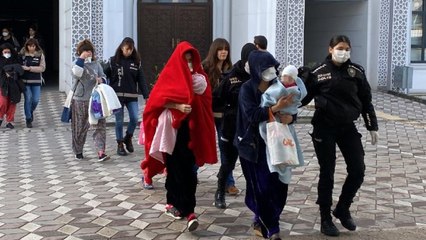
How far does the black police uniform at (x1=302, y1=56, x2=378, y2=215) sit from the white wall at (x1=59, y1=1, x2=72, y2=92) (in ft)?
36.9

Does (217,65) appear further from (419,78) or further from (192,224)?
(419,78)

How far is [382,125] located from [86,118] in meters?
6.28

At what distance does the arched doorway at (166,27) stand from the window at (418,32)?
5.88 metres

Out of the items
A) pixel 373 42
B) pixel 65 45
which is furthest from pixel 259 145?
pixel 373 42

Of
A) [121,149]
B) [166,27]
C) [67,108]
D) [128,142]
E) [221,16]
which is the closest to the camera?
[67,108]

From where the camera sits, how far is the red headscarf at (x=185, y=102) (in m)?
5.89

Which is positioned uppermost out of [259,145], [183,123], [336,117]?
[336,117]

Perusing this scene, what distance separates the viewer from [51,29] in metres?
27.3

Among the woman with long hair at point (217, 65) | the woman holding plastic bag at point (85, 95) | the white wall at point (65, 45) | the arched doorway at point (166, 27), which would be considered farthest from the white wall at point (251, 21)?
the woman with long hair at point (217, 65)

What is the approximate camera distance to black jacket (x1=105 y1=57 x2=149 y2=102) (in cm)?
932

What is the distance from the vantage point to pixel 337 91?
18.7ft

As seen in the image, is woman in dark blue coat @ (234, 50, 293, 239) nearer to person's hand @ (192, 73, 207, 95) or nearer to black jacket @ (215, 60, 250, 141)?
person's hand @ (192, 73, 207, 95)

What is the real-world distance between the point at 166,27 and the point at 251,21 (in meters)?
2.28

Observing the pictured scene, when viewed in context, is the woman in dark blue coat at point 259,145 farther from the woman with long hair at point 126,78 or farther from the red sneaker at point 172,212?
the woman with long hair at point 126,78
